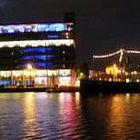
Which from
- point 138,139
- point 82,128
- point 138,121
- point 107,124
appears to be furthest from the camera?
point 138,121

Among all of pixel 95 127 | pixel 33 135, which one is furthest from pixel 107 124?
pixel 33 135

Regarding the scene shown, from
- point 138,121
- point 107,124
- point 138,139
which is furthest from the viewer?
point 138,121

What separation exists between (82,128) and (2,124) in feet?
30.6

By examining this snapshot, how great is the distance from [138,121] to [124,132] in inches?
458

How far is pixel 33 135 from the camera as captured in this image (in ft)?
155

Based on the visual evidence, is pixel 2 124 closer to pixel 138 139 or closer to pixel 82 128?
pixel 82 128

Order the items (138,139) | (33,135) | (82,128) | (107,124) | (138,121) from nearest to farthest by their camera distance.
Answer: (138,139) < (33,135) < (82,128) < (107,124) < (138,121)

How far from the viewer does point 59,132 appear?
4950 centimetres

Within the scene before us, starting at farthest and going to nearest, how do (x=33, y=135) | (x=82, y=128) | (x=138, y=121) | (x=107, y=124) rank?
(x=138, y=121) → (x=107, y=124) → (x=82, y=128) → (x=33, y=135)

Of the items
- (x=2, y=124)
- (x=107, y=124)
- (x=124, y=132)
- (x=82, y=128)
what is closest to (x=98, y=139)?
(x=124, y=132)

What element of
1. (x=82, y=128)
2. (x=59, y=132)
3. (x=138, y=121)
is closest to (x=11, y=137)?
(x=59, y=132)

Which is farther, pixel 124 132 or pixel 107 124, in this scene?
pixel 107 124

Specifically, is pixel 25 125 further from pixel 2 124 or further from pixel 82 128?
pixel 82 128

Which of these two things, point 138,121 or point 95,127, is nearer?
point 95,127
